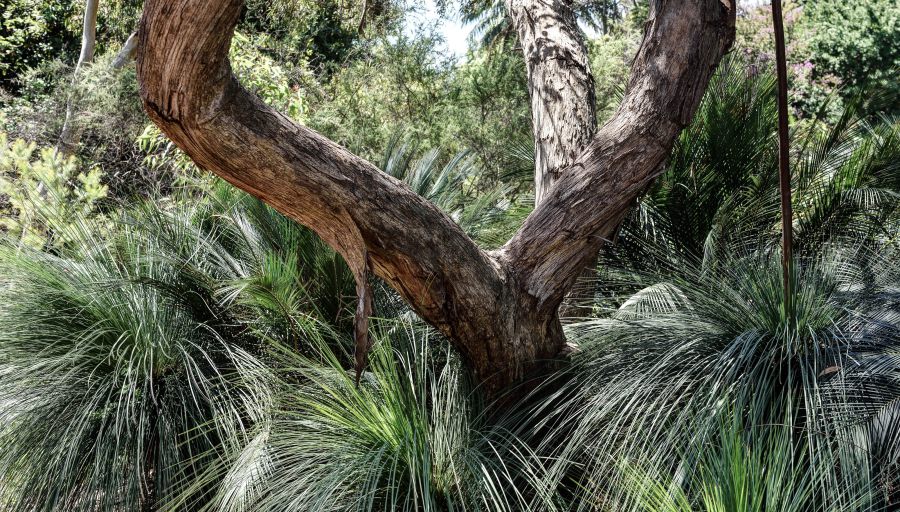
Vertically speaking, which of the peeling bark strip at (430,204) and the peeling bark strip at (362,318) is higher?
the peeling bark strip at (430,204)

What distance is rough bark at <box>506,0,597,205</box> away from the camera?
3.85m

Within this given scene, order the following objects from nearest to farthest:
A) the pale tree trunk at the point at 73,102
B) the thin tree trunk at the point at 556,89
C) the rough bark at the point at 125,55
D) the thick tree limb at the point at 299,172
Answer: the thick tree limb at the point at 299,172
the thin tree trunk at the point at 556,89
the pale tree trunk at the point at 73,102
the rough bark at the point at 125,55

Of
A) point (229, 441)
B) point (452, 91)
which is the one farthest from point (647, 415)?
point (452, 91)

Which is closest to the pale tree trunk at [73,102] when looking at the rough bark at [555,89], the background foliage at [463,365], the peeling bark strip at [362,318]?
the background foliage at [463,365]

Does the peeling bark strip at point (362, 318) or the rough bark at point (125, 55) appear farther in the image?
the rough bark at point (125, 55)

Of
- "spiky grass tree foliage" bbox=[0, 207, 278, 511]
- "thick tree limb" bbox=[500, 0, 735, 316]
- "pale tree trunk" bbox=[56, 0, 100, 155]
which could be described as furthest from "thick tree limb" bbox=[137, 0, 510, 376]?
"pale tree trunk" bbox=[56, 0, 100, 155]

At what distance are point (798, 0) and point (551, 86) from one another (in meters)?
13.4

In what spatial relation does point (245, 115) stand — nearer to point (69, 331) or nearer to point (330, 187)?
point (330, 187)

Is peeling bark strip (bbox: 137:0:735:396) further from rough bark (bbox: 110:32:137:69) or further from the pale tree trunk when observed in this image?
rough bark (bbox: 110:32:137:69)

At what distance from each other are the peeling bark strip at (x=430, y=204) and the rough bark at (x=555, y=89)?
0.62 m

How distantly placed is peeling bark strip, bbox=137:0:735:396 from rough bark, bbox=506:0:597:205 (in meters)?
0.62

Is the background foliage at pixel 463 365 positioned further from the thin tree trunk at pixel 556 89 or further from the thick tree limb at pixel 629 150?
the thin tree trunk at pixel 556 89

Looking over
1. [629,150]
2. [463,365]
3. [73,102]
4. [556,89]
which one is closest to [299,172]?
[463,365]

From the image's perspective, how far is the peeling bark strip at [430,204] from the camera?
88.6 inches
